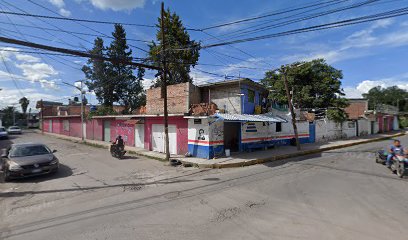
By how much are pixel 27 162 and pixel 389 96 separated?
10570cm

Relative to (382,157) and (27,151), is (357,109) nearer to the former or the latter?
(382,157)

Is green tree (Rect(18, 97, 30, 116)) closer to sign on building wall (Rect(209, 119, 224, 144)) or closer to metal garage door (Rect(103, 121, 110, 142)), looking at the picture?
metal garage door (Rect(103, 121, 110, 142))

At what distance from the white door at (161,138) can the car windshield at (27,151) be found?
774 centimetres

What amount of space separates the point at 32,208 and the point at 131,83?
125 feet

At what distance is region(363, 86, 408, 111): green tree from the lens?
79.4m

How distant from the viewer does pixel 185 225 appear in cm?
532

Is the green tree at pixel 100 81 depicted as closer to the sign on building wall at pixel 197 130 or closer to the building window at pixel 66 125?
the building window at pixel 66 125

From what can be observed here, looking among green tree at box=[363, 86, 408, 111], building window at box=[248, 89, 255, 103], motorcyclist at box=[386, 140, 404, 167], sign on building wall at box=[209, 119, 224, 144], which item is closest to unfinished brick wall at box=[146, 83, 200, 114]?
sign on building wall at box=[209, 119, 224, 144]

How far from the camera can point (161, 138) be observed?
59.1ft

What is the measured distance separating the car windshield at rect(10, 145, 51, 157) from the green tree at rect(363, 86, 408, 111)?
90.2 m

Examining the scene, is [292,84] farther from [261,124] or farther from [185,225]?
[185,225]

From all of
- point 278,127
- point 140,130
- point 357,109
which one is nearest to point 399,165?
point 278,127

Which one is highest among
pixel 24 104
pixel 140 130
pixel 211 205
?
pixel 24 104

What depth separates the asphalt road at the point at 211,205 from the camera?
16.5 feet
